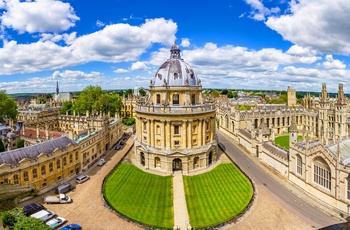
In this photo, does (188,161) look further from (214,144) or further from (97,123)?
(97,123)

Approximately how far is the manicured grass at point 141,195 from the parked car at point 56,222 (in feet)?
20.9

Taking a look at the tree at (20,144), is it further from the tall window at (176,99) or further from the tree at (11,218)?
the tree at (11,218)

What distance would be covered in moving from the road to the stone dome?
19035 millimetres

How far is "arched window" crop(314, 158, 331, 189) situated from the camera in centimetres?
3278

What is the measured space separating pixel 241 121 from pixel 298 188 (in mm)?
35771

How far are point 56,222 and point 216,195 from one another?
69.4ft

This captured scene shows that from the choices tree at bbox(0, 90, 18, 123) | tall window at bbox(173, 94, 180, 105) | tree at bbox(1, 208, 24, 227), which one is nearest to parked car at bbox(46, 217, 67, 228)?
tree at bbox(1, 208, 24, 227)

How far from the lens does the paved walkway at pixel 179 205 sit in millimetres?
29734

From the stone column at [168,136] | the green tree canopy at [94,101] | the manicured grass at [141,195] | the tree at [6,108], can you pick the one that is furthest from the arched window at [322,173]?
the tree at [6,108]

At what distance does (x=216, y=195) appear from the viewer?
36562 mm

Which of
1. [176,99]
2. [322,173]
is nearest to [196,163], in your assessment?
[176,99]

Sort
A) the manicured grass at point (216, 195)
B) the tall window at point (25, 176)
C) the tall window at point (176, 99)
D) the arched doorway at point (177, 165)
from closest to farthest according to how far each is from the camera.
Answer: the manicured grass at point (216, 195) → the tall window at point (25, 176) → the arched doorway at point (177, 165) → the tall window at point (176, 99)

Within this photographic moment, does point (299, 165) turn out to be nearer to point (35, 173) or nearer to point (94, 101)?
point (35, 173)

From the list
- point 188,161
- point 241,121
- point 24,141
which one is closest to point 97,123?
point 24,141
